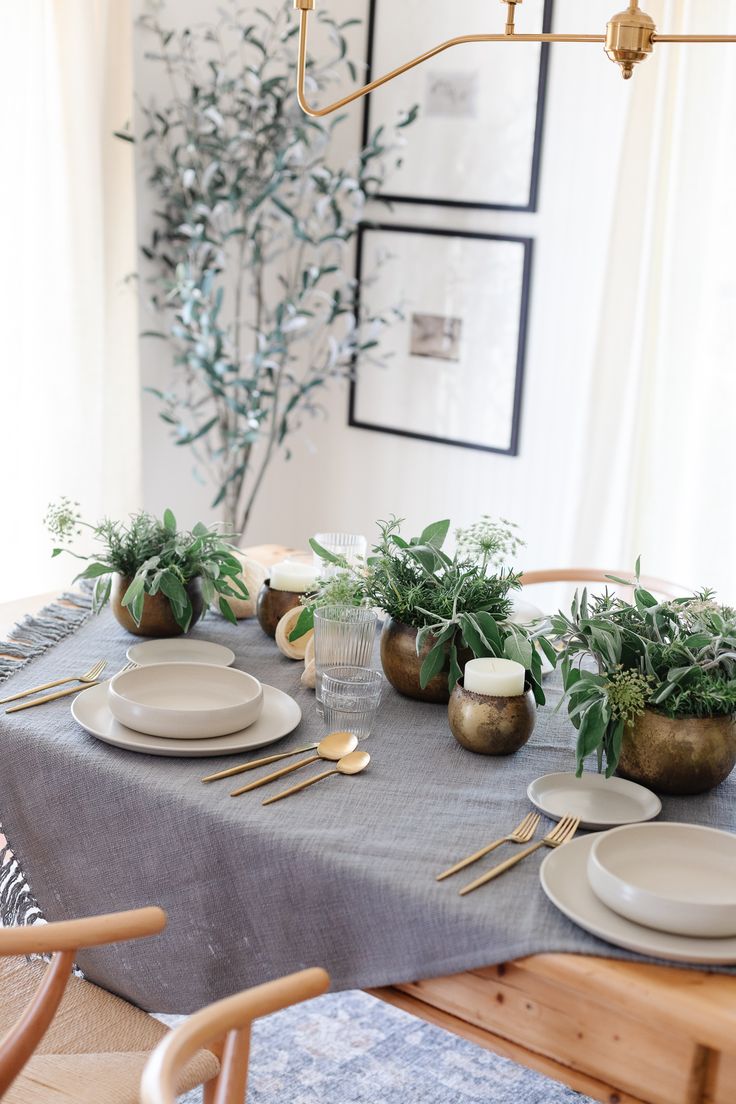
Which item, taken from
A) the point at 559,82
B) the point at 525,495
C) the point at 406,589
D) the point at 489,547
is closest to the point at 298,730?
the point at 406,589

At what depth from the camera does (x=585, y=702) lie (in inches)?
56.7

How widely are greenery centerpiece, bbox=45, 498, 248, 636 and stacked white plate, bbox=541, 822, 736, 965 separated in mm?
826

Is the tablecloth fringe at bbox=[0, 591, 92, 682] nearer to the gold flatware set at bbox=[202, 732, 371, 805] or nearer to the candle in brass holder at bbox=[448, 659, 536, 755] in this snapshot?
the gold flatware set at bbox=[202, 732, 371, 805]

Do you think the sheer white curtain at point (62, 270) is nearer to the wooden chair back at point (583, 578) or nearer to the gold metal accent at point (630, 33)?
the wooden chair back at point (583, 578)

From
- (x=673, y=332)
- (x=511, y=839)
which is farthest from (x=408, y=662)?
(x=673, y=332)

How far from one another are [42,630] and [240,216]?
2.00 meters

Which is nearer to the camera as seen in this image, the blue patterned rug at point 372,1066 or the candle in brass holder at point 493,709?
the candle in brass holder at point 493,709

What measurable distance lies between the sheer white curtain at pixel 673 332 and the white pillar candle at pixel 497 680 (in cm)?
173

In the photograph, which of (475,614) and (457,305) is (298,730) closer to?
(475,614)

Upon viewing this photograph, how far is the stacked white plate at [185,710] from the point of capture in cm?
151

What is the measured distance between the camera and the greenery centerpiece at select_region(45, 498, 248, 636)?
185 cm

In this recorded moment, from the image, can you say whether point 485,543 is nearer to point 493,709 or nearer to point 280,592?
point 493,709

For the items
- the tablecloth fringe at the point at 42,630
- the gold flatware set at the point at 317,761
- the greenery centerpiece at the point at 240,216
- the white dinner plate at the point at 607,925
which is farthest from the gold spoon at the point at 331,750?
the greenery centerpiece at the point at 240,216

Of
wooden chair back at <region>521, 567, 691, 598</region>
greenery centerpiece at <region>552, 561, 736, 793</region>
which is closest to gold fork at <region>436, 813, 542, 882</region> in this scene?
greenery centerpiece at <region>552, 561, 736, 793</region>
